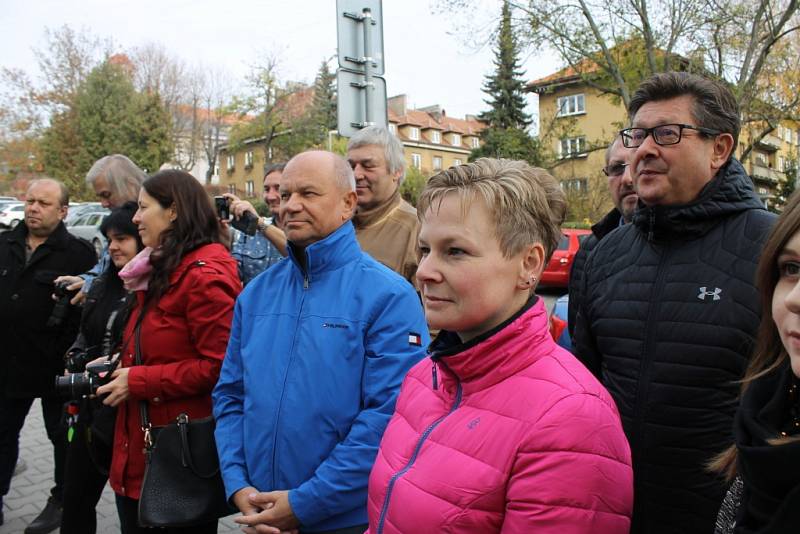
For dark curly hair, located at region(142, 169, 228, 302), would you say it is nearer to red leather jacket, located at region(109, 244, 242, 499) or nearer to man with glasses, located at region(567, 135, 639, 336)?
red leather jacket, located at region(109, 244, 242, 499)

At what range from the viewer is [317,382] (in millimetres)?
2387

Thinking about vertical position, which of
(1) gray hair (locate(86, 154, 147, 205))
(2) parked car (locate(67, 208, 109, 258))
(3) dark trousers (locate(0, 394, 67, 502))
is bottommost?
(3) dark trousers (locate(0, 394, 67, 502))

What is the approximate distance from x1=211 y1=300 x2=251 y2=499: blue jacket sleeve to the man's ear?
194 centimetres

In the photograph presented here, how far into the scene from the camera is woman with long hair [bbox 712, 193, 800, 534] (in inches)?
46.1

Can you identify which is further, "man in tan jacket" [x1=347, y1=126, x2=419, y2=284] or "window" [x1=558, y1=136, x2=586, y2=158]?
"window" [x1=558, y1=136, x2=586, y2=158]

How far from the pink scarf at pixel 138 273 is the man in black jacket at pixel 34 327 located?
5.50ft

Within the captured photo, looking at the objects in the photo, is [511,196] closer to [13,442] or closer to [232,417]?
[232,417]

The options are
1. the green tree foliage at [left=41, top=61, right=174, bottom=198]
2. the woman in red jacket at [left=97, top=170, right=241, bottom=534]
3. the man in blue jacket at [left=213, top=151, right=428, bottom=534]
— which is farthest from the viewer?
the green tree foliage at [left=41, top=61, right=174, bottom=198]

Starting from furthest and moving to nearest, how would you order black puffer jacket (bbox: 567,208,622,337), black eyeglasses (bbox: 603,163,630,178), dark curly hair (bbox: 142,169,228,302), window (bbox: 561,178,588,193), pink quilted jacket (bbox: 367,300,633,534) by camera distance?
window (bbox: 561,178,588,193) → black eyeglasses (bbox: 603,163,630,178) → dark curly hair (bbox: 142,169,228,302) → black puffer jacket (bbox: 567,208,622,337) → pink quilted jacket (bbox: 367,300,633,534)

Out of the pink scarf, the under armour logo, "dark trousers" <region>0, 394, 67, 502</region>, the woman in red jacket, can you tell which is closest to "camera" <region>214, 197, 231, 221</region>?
the woman in red jacket

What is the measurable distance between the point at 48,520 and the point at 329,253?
3287 millimetres

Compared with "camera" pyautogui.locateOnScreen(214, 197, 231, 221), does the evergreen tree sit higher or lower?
higher

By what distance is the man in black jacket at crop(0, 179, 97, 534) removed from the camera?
14.7 feet

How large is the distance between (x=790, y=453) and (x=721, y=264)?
1066mm
